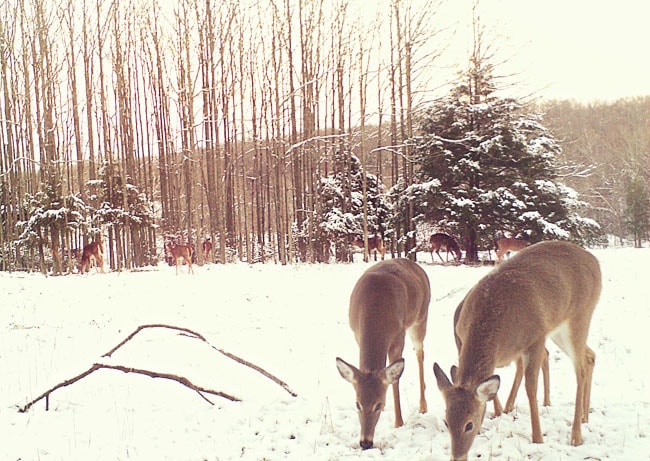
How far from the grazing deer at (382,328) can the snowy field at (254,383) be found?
1.20ft

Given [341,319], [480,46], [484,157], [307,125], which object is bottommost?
[341,319]

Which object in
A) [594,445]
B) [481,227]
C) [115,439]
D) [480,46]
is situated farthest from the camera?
[480,46]

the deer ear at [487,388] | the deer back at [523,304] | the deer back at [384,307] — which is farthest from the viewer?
the deer back at [384,307]

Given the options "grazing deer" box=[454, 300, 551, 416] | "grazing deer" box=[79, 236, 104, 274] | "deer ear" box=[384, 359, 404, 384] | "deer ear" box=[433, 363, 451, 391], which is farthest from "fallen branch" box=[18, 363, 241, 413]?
"grazing deer" box=[79, 236, 104, 274]

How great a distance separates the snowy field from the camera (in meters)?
4.28

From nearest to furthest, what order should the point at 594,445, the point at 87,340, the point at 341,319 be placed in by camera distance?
the point at 594,445, the point at 87,340, the point at 341,319

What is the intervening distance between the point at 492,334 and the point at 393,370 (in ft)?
2.49

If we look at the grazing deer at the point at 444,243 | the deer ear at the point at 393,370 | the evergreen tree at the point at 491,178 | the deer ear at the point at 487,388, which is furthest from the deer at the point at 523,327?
the grazing deer at the point at 444,243

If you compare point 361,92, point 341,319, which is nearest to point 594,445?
point 341,319

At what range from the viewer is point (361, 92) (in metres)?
24.0

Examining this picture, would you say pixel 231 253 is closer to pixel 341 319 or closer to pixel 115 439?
pixel 341 319

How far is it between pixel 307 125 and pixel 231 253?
25.3ft

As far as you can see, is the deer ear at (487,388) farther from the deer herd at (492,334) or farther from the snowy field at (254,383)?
the snowy field at (254,383)

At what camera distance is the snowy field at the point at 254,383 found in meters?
4.28
